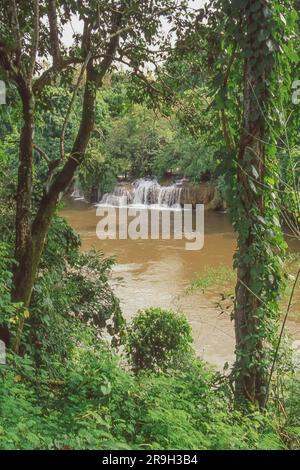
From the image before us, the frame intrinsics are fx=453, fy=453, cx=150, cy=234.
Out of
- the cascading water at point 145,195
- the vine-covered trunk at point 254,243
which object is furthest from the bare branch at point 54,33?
the cascading water at point 145,195

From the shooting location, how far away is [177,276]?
36.7 ft

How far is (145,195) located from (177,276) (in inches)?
407

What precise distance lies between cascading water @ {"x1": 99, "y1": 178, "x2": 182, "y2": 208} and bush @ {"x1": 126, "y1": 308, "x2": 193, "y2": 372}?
575 inches

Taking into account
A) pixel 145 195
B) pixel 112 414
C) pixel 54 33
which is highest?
pixel 54 33

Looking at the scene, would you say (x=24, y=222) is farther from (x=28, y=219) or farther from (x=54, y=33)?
(x=54, y=33)

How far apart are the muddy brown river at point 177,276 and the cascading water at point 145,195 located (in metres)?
2.90

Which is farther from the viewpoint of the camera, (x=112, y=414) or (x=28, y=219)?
(x=28, y=219)

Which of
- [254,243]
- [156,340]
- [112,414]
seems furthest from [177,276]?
[112,414]

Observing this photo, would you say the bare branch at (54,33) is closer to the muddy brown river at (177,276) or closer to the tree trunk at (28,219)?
the tree trunk at (28,219)

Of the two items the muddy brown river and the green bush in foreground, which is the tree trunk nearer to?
the green bush in foreground

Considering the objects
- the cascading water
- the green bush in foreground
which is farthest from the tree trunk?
the cascading water

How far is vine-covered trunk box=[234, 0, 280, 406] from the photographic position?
10.9 feet
